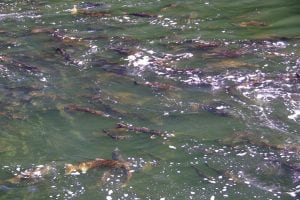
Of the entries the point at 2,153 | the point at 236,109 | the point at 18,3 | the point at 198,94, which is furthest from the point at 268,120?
the point at 18,3

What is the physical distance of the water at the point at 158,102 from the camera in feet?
15.5

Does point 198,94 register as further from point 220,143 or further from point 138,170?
Answer: point 138,170

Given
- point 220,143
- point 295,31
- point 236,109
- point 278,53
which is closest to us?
point 220,143

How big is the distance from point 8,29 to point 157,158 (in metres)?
Answer: 4.99

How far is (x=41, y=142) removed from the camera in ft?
18.0

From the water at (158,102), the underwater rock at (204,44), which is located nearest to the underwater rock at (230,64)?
the water at (158,102)

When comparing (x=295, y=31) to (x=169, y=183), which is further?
(x=295, y=31)

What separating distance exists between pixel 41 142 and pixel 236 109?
77.4 inches

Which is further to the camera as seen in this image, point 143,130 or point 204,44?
point 204,44

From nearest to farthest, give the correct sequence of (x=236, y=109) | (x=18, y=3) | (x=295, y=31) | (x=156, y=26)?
1. (x=236, y=109)
2. (x=295, y=31)
3. (x=156, y=26)
4. (x=18, y=3)

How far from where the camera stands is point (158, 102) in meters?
6.03

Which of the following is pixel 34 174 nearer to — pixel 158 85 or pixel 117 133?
pixel 117 133

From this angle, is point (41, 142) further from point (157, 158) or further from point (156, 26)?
point (156, 26)

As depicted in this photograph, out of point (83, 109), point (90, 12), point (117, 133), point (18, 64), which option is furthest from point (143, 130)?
point (90, 12)
